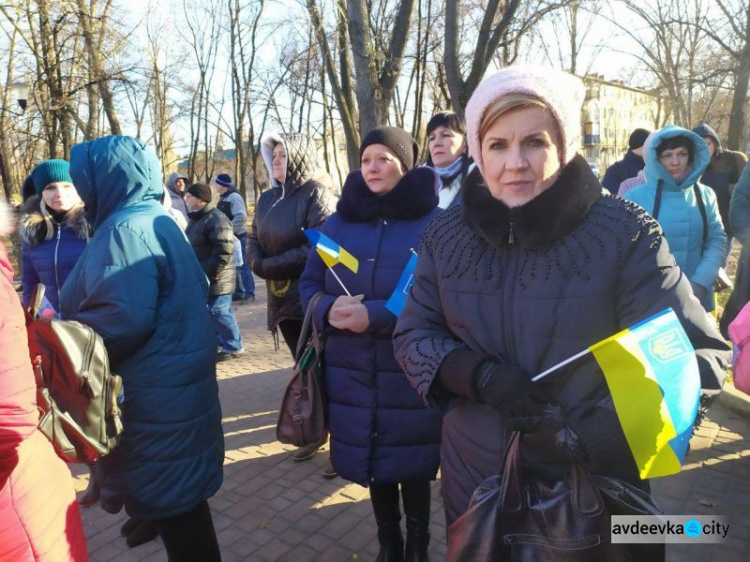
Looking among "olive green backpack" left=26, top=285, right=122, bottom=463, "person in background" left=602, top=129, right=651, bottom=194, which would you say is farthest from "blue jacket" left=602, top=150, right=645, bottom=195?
"olive green backpack" left=26, top=285, right=122, bottom=463

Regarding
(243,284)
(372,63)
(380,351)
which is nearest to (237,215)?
(243,284)

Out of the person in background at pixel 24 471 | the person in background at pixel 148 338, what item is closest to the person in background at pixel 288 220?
the person in background at pixel 148 338

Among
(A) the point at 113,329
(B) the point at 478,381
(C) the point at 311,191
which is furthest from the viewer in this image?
(C) the point at 311,191

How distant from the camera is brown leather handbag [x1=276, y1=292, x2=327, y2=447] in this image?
9.09 ft

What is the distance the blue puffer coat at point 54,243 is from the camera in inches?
156

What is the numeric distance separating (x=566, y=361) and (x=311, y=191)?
2806mm

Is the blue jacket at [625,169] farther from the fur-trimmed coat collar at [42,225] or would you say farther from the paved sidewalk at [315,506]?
the fur-trimmed coat collar at [42,225]

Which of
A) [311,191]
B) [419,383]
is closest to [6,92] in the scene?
[311,191]

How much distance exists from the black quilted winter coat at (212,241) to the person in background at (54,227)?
2400 millimetres

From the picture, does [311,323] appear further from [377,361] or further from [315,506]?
[315,506]

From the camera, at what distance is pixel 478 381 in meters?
1.58

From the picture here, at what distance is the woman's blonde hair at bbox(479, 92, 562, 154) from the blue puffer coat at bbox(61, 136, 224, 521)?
1441 mm

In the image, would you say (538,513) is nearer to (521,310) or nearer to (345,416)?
(521,310)

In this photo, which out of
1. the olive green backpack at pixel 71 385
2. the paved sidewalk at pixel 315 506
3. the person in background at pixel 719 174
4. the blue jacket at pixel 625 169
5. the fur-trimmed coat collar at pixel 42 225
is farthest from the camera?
the blue jacket at pixel 625 169
